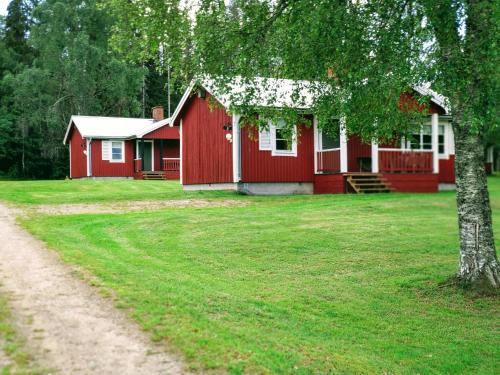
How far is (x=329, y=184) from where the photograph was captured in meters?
23.0

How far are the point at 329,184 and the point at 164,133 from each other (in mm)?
16490

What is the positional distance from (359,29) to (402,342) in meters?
4.28

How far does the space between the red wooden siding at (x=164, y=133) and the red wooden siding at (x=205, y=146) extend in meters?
10.7

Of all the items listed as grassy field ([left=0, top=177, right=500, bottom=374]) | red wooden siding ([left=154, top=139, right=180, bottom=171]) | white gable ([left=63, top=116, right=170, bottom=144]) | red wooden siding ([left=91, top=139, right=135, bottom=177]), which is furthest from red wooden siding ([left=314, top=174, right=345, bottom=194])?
red wooden siding ([left=91, top=139, right=135, bottom=177])

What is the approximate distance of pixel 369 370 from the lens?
5949mm

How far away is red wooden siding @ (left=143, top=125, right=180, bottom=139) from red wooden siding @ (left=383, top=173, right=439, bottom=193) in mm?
17159

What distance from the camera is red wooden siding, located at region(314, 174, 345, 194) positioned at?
22422 millimetres

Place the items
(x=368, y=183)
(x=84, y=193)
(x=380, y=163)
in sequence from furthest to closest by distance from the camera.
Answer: (x=380, y=163) < (x=368, y=183) < (x=84, y=193)

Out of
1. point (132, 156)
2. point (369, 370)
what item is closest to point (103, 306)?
point (369, 370)

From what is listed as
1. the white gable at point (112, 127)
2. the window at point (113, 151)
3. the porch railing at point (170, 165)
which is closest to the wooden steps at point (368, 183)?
the white gable at point (112, 127)

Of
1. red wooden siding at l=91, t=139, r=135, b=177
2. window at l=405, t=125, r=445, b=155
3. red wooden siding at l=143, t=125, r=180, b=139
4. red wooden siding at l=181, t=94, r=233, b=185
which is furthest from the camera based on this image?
red wooden siding at l=91, t=139, r=135, b=177

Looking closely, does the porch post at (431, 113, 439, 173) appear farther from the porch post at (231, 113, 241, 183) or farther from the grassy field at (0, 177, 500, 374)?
the grassy field at (0, 177, 500, 374)

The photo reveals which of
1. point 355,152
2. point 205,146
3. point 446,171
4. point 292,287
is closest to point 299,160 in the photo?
point 355,152

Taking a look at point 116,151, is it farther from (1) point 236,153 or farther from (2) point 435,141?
(2) point 435,141
